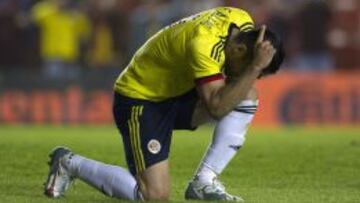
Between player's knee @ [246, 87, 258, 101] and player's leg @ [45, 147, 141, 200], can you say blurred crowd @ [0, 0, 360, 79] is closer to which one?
player's leg @ [45, 147, 141, 200]

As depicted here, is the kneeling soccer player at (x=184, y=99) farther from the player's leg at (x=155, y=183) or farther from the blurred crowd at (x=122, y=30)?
the blurred crowd at (x=122, y=30)

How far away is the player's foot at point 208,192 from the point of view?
27.6 ft

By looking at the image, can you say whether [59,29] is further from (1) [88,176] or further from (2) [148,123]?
(2) [148,123]

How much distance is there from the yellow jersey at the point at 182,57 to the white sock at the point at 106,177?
55 centimetres

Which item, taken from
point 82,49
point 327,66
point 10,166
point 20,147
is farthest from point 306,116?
point 10,166

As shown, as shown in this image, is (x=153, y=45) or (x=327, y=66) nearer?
(x=153, y=45)

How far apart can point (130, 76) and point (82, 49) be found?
14633mm

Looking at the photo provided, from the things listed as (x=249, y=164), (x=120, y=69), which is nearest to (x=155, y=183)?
(x=249, y=164)

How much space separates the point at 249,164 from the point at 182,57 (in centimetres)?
373

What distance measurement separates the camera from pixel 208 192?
849 centimetres

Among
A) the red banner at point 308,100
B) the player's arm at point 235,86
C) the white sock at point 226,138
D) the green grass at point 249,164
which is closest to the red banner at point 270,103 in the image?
the red banner at point 308,100

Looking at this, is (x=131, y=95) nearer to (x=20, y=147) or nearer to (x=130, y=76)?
(x=130, y=76)

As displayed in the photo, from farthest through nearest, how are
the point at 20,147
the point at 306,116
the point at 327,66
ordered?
the point at 327,66 → the point at 306,116 → the point at 20,147

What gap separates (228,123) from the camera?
8594 mm
